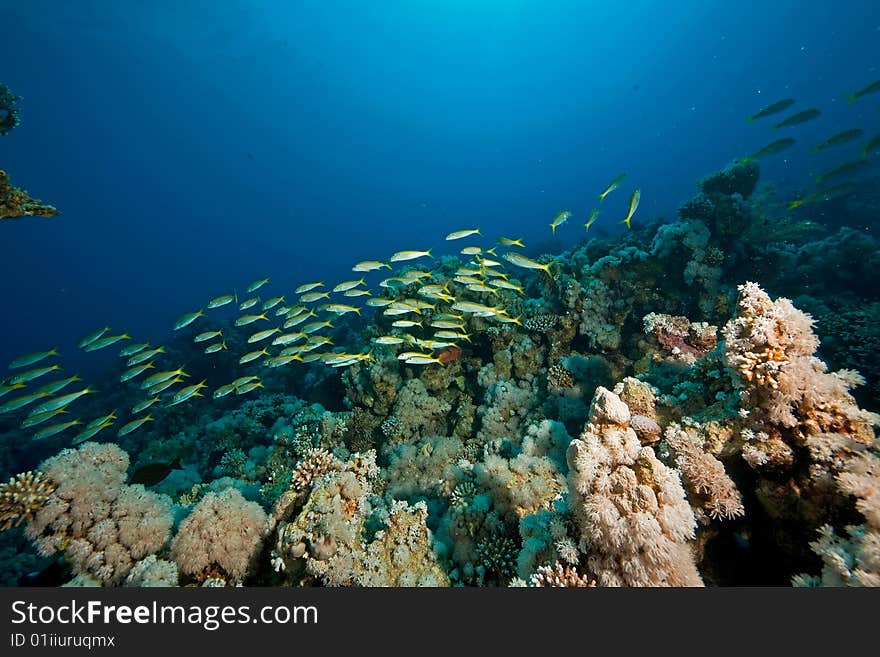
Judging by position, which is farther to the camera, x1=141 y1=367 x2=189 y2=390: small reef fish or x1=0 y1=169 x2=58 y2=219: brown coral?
x1=141 y1=367 x2=189 y2=390: small reef fish

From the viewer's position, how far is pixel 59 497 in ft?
12.0

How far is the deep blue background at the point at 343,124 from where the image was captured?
6575cm

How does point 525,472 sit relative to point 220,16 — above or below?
below

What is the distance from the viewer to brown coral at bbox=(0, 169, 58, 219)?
4273mm

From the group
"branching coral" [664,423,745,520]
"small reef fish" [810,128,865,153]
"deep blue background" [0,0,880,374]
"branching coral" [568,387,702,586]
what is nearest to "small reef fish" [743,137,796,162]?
"small reef fish" [810,128,865,153]

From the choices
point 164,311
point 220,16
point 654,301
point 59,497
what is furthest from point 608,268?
point 164,311

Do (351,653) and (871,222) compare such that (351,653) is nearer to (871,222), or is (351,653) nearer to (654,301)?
(654,301)

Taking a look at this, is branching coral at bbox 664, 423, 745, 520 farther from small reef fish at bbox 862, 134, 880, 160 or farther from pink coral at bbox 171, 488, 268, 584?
small reef fish at bbox 862, 134, 880, 160

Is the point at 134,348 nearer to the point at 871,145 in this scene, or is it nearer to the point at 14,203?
the point at 14,203

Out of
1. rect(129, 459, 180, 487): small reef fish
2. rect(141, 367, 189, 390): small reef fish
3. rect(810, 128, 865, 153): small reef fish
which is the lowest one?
rect(129, 459, 180, 487): small reef fish

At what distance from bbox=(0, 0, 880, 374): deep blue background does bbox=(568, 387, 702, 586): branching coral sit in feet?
90.6

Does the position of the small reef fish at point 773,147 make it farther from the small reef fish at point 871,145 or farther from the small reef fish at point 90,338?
the small reef fish at point 90,338

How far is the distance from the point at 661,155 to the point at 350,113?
113 m

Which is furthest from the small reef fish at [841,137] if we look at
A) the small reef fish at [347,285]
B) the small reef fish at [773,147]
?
the small reef fish at [347,285]
